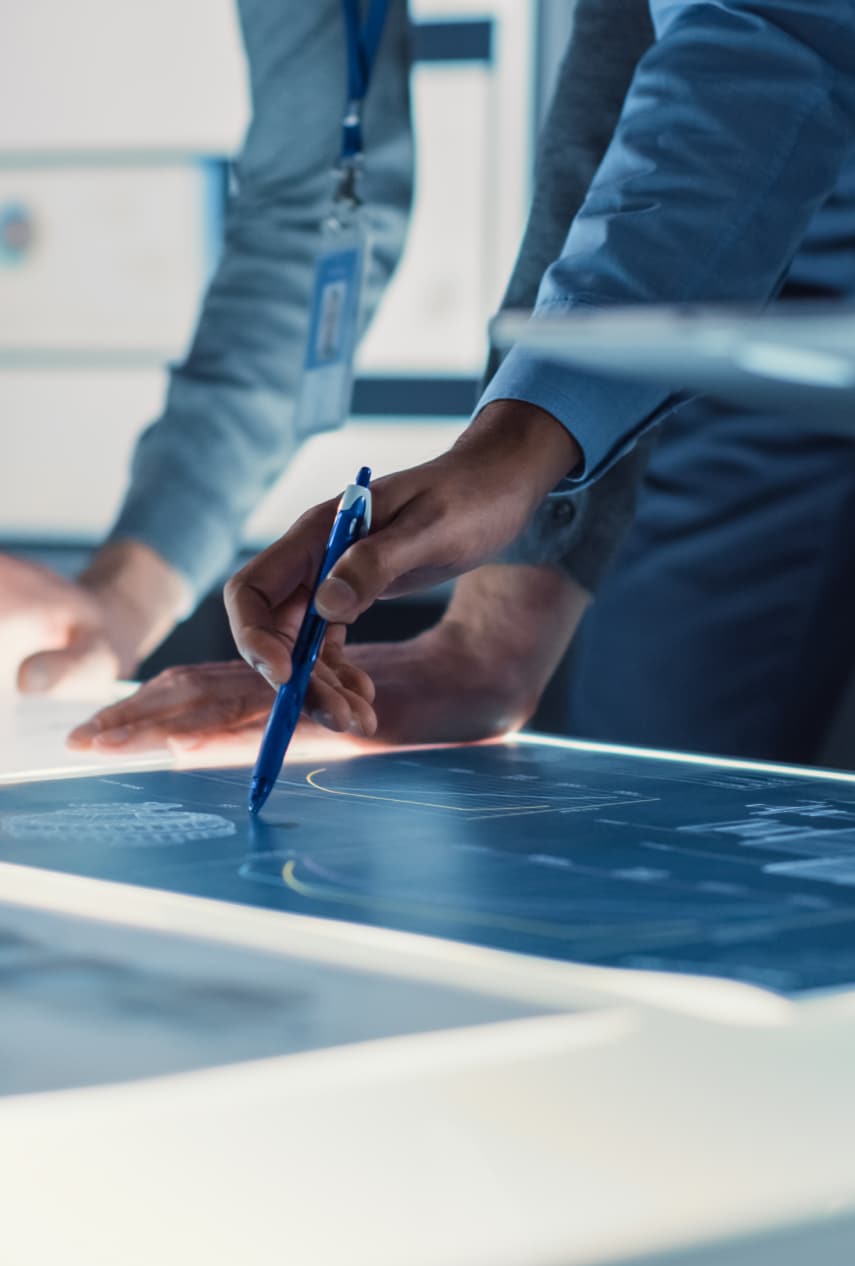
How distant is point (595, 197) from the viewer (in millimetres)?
959

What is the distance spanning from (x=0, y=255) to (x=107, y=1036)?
303 centimetres

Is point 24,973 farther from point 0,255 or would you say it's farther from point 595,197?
point 0,255

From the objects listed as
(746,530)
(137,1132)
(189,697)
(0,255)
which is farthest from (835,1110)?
(0,255)

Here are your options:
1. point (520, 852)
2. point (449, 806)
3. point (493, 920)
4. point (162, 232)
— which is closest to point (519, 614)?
point (449, 806)

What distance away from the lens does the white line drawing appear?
2.14ft

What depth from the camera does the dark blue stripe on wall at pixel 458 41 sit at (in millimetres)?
2766

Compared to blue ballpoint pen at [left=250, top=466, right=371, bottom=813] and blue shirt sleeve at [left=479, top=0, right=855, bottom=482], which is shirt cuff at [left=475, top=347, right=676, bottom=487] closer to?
blue shirt sleeve at [left=479, top=0, right=855, bottom=482]

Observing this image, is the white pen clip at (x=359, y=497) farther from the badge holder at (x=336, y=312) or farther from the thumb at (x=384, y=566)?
the badge holder at (x=336, y=312)

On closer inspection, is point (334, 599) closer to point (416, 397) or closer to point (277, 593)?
point (277, 593)

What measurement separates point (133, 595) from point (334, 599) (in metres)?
0.78

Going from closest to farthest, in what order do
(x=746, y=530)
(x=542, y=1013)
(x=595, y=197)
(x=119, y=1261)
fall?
(x=119, y=1261), (x=542, y=1013), (x=595, y=197), (x=746, y=530)

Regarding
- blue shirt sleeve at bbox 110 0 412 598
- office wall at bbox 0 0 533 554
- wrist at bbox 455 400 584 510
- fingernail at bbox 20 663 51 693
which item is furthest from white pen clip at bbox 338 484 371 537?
office wall at bbox 0 0 533 554

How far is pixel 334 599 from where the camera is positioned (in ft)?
2.43

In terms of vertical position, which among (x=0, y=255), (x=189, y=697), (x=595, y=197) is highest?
(x=595, y=197)
